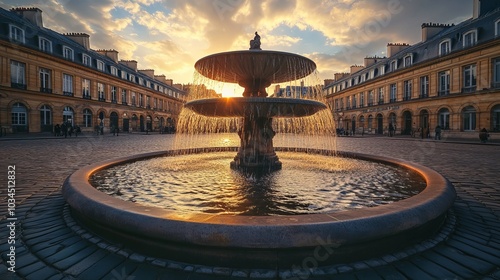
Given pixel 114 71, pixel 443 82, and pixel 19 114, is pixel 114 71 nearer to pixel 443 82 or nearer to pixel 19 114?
pixel 19 114

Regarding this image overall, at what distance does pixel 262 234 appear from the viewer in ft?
7.38

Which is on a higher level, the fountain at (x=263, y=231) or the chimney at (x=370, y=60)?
the chimney at (x=370, y=60)

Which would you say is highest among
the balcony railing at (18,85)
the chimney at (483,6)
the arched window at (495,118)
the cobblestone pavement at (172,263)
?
the chimney at (483,6)

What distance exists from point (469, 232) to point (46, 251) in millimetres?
4949

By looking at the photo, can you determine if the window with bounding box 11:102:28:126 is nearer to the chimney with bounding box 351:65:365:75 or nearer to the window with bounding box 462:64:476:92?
the window with bounding box 462:64:476:92

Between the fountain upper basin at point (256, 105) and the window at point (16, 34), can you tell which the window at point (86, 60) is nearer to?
the window at point (16, 34)

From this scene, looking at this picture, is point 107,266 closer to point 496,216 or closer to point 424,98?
point 496,216

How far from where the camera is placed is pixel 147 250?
256 centimetres

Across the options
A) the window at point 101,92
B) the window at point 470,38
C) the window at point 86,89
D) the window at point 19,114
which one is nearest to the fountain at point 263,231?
the window at point 470,38

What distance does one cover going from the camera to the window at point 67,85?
31.5 metres

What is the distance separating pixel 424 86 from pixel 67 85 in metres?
45.3

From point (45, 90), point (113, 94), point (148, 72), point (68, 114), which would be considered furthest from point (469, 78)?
point (148, 72)

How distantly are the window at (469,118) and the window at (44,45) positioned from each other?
4621 centimetres

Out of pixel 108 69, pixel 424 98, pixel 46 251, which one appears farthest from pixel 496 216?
pixel 108 69
